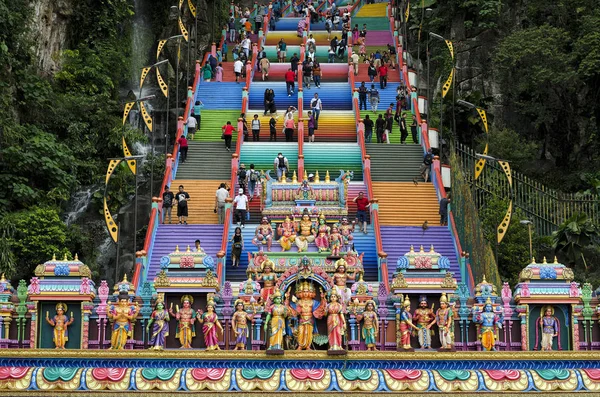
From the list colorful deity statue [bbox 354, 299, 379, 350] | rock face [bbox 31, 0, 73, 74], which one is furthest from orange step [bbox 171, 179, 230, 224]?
colorful deity statue [bbox 354, 299, 379, 350]

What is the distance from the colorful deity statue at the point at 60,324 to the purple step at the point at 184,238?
35.0 feet

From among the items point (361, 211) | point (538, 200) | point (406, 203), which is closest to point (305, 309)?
point (361, 211)

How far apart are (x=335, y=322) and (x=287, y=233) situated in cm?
1006

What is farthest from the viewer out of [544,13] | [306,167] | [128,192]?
[544,13]

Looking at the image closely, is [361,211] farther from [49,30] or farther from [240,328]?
[49,30]

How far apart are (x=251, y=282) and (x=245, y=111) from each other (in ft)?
71.7

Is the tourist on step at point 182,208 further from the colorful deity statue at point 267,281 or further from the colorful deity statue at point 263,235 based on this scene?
the colorful deity statue at point 267,281

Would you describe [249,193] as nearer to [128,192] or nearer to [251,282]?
[128,192]

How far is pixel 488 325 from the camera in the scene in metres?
27.5

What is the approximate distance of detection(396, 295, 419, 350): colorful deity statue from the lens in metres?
27.4

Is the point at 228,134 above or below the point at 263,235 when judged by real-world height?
above

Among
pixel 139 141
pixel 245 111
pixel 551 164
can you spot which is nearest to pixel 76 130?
pixel 139 141

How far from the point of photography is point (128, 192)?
160 feet

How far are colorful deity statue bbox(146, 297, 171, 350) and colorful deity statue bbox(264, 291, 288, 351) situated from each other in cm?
203
